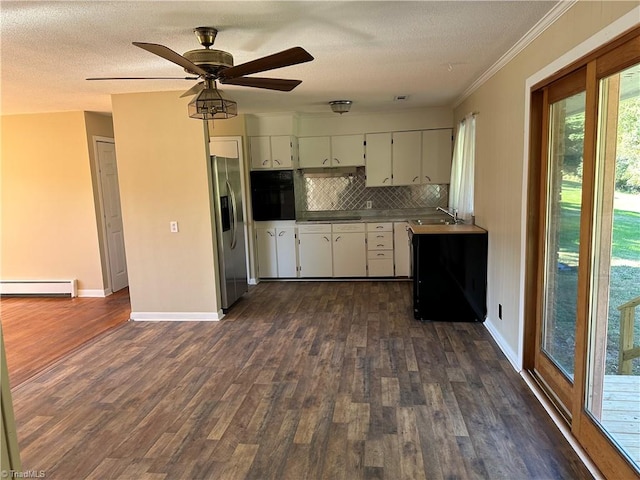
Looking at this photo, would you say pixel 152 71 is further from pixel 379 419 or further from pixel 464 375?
pixel 464 375

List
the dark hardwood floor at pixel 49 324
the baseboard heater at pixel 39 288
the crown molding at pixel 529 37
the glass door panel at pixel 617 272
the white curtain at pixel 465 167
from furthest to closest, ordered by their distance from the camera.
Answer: the baseboard heater at pixel 39 288, the white curtain at pixel 465 167, the dark hardwood floor at pixel 49 324, the crown molding at pixel 529 37, the glass door panel at pixel 617 272

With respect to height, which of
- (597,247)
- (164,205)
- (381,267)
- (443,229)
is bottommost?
(381,267)

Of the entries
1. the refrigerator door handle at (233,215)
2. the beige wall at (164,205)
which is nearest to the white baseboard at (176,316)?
the beige wall at (164,205)

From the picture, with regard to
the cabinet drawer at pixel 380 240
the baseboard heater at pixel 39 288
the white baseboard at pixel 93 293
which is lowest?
the white baseboard at pixel 93 293

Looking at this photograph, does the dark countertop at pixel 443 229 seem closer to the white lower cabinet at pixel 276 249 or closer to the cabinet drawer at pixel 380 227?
the cabinet drawer at pixel 380 227

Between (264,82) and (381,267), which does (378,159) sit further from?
(264,82)

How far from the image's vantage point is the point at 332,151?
6.05m

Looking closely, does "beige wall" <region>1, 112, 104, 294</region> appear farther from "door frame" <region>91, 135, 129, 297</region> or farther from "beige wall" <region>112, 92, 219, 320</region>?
"beige wall" <region>112, 92, 219, 320</region>

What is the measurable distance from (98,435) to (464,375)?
2470 millimetres

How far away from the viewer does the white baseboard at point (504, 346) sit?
3.07 metres

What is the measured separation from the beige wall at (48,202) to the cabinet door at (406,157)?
418cm

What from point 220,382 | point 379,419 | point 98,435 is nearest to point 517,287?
point 379,419

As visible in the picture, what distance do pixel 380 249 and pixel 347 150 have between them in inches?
60.5

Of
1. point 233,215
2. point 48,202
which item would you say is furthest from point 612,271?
point 48,202
